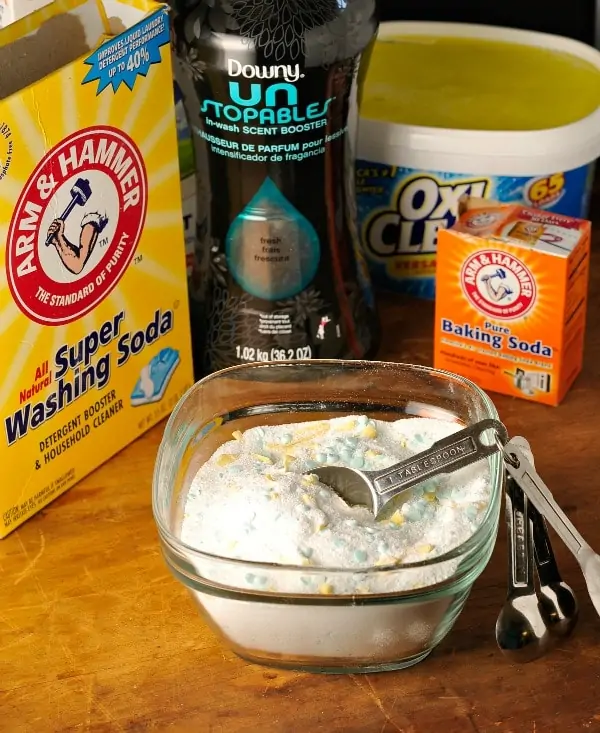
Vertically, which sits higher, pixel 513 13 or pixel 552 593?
pixel 513 13

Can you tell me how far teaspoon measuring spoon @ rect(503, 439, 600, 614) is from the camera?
2.38 ft

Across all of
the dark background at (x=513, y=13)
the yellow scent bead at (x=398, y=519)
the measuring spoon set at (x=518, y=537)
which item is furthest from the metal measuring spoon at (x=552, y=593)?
the dark background at (x=513, y=13)

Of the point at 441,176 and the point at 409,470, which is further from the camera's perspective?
the point at 441,176

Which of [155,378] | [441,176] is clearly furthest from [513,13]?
[155,378]

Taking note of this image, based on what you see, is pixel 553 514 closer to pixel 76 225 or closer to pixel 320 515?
pixel 320 515

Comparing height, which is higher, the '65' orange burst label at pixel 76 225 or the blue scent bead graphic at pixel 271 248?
the '65' orange burst label at pixel 76 225

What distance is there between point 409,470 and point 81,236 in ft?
0.91

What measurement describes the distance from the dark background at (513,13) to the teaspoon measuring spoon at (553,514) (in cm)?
62

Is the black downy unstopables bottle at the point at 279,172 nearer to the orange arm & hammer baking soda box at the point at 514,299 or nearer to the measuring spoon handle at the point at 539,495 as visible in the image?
the orange arm & hammer baking soda box at the point at 514,299

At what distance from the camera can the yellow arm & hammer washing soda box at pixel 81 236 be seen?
750mm

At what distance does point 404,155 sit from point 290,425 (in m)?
0.31

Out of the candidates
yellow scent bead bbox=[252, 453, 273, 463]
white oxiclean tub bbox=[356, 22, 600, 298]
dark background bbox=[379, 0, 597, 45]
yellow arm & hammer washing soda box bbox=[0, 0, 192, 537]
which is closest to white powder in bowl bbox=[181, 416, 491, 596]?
yellow scent bead bbox=[252, 453, 273, 463]

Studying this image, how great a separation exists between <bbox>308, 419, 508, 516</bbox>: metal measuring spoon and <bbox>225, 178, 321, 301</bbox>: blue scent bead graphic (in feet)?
0.78

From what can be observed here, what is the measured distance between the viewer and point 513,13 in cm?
124
